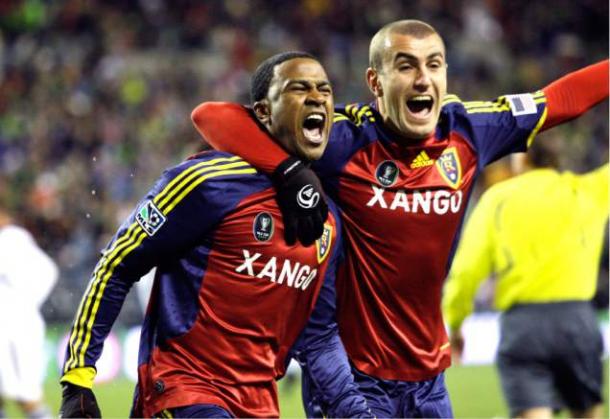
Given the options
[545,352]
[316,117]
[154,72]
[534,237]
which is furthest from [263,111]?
[154,72]

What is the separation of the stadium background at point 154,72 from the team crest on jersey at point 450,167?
9.32 m

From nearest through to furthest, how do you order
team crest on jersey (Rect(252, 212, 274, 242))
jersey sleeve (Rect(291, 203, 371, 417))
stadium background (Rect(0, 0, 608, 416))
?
1. team crest on jersey (Rect(252, 212, 274, 242))
2. jersey sleeve (Rect(291, 203, 371, 417))
3. stadium background (Rect(0, 0, 608, 416))

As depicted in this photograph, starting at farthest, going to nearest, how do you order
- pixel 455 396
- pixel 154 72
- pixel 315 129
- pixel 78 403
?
pixel 154 72 → pixel 455 396 → pixel 315 129 → pixel 78 403

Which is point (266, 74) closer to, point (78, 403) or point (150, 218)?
point (150, 218)

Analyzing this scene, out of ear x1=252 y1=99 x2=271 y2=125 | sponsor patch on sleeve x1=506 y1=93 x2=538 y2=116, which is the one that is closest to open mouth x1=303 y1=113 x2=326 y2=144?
ear x1=252 y1=99 x2=271 y2=125

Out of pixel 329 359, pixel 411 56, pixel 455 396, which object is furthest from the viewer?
pixel 455 396

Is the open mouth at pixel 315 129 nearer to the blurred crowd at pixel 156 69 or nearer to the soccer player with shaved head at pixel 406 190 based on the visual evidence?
the soccer player with shaved head at pixel 406 190

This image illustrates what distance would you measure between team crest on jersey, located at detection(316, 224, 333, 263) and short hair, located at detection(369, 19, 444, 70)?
0.72 metres

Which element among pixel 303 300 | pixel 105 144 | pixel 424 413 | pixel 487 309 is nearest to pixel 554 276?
pixel 424 413

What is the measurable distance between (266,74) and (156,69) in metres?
14.7

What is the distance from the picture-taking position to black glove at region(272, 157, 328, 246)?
382 centimetres

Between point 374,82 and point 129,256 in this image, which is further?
→ point 374,82

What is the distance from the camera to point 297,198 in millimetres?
3824

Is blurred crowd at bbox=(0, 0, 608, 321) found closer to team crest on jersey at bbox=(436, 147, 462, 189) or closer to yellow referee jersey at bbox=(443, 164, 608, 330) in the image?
yellow referee jersey at bbox=(443, 164, 608, 330)
